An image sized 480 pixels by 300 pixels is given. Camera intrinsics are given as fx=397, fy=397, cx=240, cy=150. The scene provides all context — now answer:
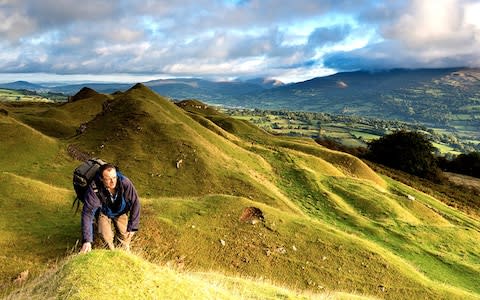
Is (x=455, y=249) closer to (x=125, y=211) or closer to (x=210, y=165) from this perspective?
(x=210, y=165)

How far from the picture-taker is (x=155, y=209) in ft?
71.1

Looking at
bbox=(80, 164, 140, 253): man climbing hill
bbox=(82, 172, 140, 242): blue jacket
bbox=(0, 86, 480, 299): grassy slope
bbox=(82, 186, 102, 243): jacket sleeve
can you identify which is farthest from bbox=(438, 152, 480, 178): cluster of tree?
bbox=(82, 186, 102, 243): jacket sleeve

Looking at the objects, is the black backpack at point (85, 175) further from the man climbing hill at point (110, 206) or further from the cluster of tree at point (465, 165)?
the cluster of tree at point (465, 165)

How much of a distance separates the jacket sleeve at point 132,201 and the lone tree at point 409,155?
8486 centimetres

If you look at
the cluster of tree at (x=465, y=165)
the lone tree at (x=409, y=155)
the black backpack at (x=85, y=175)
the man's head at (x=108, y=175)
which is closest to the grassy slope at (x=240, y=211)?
the black backpack at (x=85, y=175)

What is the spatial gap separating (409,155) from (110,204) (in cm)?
8686

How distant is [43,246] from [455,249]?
31.8 m

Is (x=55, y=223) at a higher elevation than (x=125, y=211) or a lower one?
lower

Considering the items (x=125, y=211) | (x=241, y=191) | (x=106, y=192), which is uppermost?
(x=106, y=192)

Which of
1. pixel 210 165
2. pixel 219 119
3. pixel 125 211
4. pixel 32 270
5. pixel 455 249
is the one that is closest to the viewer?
pixel 125 211

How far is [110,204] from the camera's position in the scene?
475 inches

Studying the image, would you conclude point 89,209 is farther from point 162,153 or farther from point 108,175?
point 162,153

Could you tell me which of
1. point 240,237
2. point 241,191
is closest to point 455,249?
point 241,191

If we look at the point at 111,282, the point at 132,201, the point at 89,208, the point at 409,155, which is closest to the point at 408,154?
the point at 409,155
